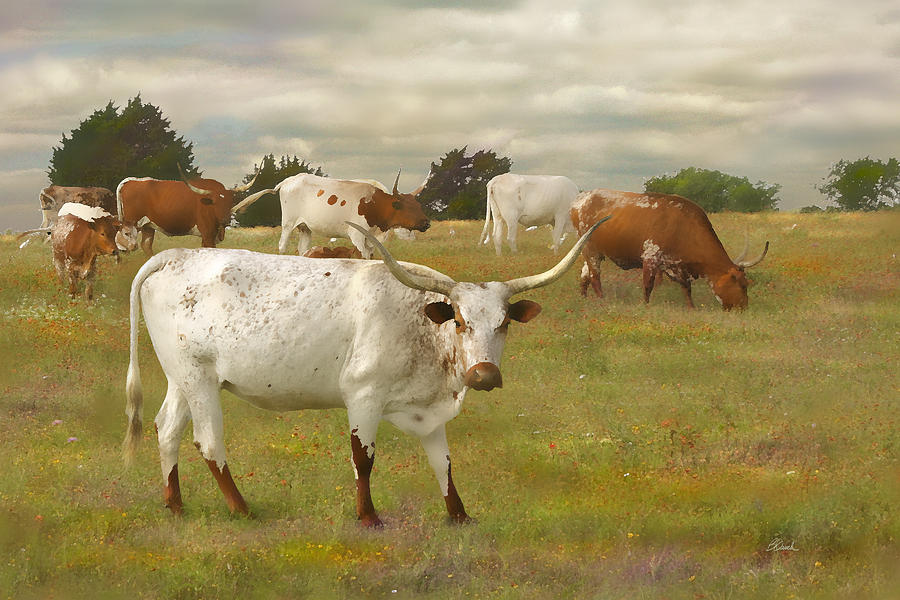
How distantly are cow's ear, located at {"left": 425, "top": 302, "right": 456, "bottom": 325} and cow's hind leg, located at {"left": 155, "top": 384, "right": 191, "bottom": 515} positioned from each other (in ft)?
8.73

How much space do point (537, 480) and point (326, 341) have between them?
3087 millimetres

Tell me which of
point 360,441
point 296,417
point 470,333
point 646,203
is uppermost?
point 646,203

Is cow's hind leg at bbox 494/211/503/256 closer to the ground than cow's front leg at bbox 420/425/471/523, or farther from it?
farther from it

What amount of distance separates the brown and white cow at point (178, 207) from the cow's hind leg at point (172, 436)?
16421mm

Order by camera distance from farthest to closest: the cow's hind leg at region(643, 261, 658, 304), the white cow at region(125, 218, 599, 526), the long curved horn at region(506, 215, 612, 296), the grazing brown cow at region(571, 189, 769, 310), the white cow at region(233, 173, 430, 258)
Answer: the white cow at region(233, 173, 430, 258) → the cow's hind leg at region(643, 261, 658, 304) → the grazing brown cow at region(571, 189, 769, 310) → the white cow at region(125, 218, 599, 526) → the long curved horn at region(506, 215, 612, 296)

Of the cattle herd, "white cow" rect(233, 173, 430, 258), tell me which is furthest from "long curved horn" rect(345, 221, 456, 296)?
"white cow" rect(233, 173, 430, 258)

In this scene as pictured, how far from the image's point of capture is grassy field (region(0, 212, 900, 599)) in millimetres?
6898

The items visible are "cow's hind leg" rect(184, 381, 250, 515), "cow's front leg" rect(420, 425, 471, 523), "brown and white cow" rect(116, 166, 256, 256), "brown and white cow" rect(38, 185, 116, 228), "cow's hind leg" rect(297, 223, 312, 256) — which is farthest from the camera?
"brown and white cow" rect(38, 185, 116, 228)

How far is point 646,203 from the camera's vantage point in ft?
65.4

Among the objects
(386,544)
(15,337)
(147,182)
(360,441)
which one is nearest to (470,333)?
(360,441)

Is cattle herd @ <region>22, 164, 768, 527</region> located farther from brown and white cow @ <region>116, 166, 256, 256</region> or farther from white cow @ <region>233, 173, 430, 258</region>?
brown and white cow @ <region>116, 166, 256, 256</region>

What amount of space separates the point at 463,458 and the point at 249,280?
3.47 metres

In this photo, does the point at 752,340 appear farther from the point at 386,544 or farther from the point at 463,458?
the point at 386,544

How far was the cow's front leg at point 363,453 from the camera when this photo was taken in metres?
7.59
